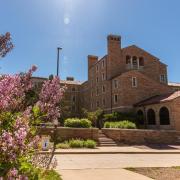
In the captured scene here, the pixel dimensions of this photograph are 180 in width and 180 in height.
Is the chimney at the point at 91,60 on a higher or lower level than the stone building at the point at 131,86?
higher

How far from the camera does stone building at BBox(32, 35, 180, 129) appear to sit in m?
33.8

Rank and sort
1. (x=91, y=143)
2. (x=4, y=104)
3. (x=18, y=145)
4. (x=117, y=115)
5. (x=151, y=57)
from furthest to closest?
(x=151, y=57) < (x=117, y=115) < (x=91, y=143) < (x=4, y=104) < (x=18, y=145)

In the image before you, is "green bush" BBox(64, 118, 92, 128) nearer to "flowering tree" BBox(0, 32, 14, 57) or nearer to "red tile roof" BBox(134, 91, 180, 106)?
"red tile roof" BBox(134, 91, 180, 106)

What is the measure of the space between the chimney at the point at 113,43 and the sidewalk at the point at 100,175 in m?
36.1

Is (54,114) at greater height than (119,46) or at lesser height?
lesser

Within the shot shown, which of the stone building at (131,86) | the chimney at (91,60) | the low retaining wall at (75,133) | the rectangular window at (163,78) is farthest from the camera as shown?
the chimney at (91,60)

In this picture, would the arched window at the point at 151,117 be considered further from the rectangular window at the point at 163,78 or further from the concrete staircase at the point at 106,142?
the rectangular window at the point at 163,78

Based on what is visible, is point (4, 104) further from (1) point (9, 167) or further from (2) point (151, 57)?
(2) point (151, 57)

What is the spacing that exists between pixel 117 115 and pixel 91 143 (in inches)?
672

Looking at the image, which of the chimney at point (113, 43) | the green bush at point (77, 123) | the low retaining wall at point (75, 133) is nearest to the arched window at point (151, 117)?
the chimney at point (113, 43)

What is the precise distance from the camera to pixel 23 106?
372cm

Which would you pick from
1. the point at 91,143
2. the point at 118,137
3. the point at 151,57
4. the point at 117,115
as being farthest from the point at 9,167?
the point at 151,57

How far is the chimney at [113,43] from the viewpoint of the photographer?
1758 inches

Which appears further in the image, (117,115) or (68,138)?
(117,115)
